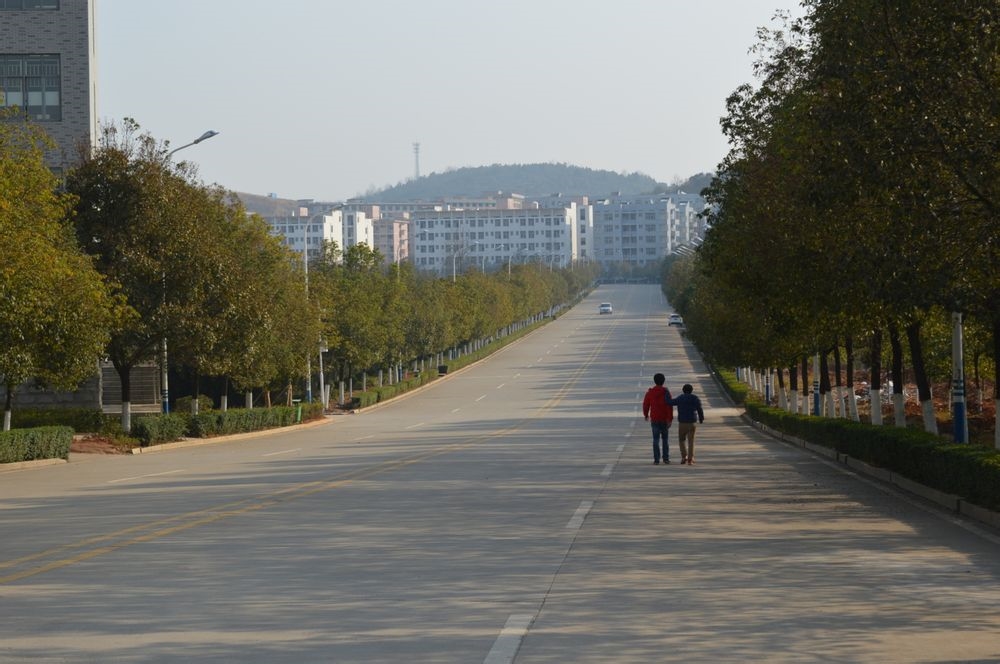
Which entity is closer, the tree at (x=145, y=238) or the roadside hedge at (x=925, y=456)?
the roadside hedge at (x=925, y=456)

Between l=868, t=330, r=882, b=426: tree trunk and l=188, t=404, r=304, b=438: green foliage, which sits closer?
l=868, t=330, r=882, b=426: tree trunk

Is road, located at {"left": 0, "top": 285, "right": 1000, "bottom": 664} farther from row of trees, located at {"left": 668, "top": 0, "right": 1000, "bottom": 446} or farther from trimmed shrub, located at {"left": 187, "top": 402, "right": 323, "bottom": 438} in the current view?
trimmed shrub, located at {"left": 187, "top": 402, "right": 323, "bottom": 438}

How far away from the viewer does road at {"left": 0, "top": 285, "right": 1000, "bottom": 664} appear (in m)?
8.86

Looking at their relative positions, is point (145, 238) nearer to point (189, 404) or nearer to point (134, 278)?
point (134, 278)

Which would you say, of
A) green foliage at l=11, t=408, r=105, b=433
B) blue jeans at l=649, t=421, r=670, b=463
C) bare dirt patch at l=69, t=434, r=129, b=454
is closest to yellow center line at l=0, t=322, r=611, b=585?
blue jeans at l=649, t=421, r=670, b=463

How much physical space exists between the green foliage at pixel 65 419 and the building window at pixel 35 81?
1648cm

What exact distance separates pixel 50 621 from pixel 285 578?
93.8 inches

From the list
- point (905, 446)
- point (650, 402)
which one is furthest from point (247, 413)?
point (905, 446)

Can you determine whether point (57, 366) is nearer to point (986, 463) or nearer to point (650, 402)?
point (650, 402)

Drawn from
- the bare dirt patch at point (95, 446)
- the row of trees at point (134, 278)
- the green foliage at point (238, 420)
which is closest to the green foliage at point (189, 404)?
the row of trees at point (134, 278)

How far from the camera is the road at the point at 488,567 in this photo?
29.1ft

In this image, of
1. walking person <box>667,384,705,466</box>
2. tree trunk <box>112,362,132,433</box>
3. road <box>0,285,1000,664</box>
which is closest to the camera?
road <box>0,285,1000,664</box>

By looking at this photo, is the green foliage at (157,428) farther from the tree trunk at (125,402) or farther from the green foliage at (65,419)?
the green foliage at (65,419)

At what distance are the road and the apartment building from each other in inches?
1234
